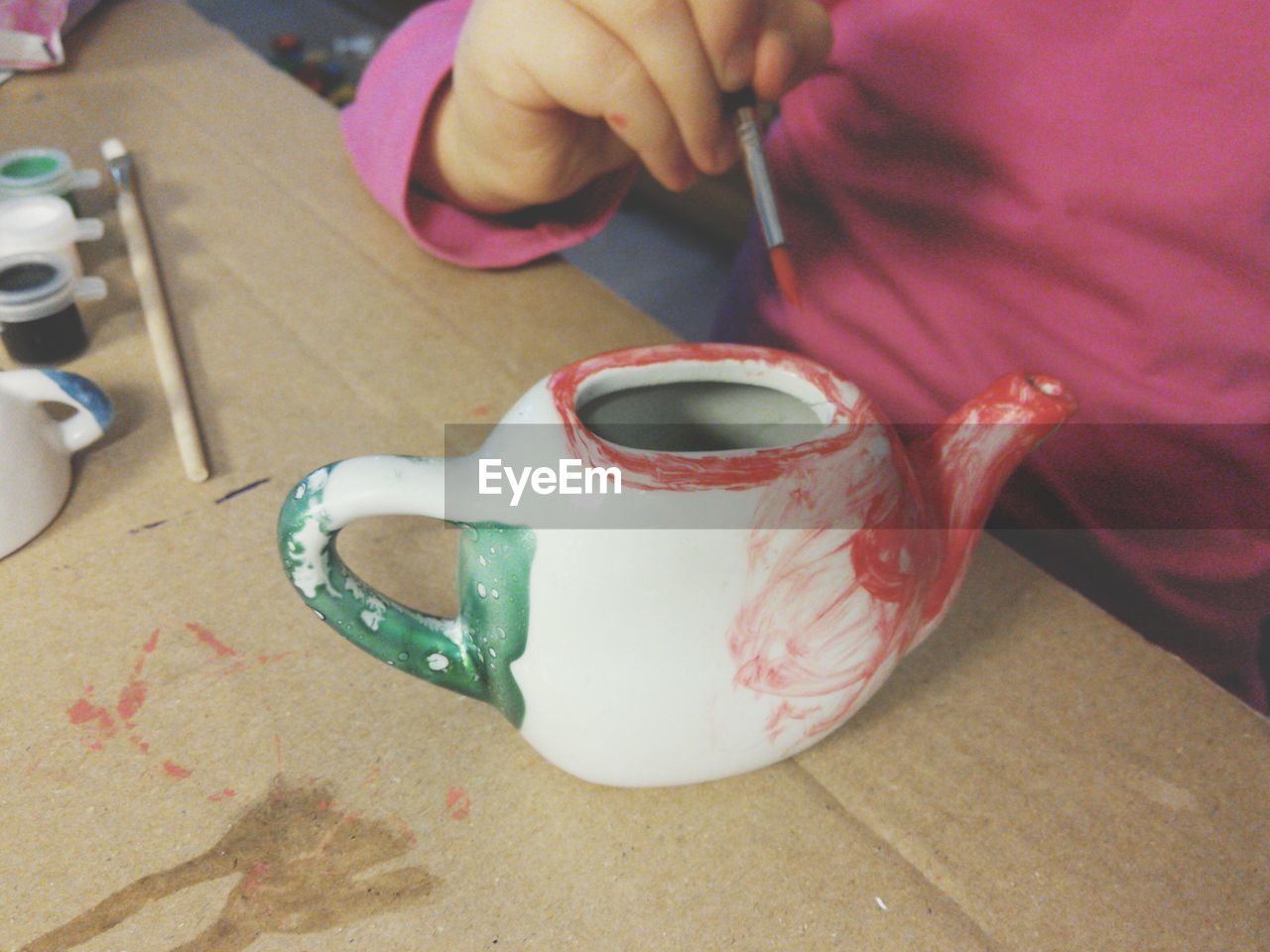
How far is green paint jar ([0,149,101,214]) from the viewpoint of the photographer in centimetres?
60

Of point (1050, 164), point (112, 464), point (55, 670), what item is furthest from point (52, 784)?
point (1050, 164)

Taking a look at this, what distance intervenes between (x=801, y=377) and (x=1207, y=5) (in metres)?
0.26

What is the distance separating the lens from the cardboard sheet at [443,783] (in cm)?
34

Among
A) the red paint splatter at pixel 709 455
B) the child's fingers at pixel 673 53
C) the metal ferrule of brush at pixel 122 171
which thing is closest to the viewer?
the red paint splatter at pixel 709 455

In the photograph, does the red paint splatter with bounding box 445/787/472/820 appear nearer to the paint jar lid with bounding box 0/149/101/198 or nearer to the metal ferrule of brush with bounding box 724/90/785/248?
the metal ferrule of brush with bounding box 724/90/785/248

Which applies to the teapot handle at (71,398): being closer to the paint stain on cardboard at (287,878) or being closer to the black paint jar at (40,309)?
the black paint jar at (40,309)

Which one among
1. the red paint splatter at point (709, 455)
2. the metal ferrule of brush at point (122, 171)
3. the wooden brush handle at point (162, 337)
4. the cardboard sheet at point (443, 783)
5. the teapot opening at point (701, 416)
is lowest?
the cardboard sheet at point (443, 783)

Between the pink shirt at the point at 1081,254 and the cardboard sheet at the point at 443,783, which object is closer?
the cardboard sheet at the point at 443,783

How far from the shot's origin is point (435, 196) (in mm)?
649

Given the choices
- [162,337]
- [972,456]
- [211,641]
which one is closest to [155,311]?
[162,337]

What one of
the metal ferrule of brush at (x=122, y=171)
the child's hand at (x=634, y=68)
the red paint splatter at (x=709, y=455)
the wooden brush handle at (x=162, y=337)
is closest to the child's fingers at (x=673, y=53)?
the child's hand at (x=634, y=68)

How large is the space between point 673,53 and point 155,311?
13.2 inches

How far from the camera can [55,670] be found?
0.40 meters

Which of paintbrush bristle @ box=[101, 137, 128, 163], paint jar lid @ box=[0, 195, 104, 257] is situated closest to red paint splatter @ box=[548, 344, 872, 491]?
paint jar lid @ box=[0, 195, 104, 257]
